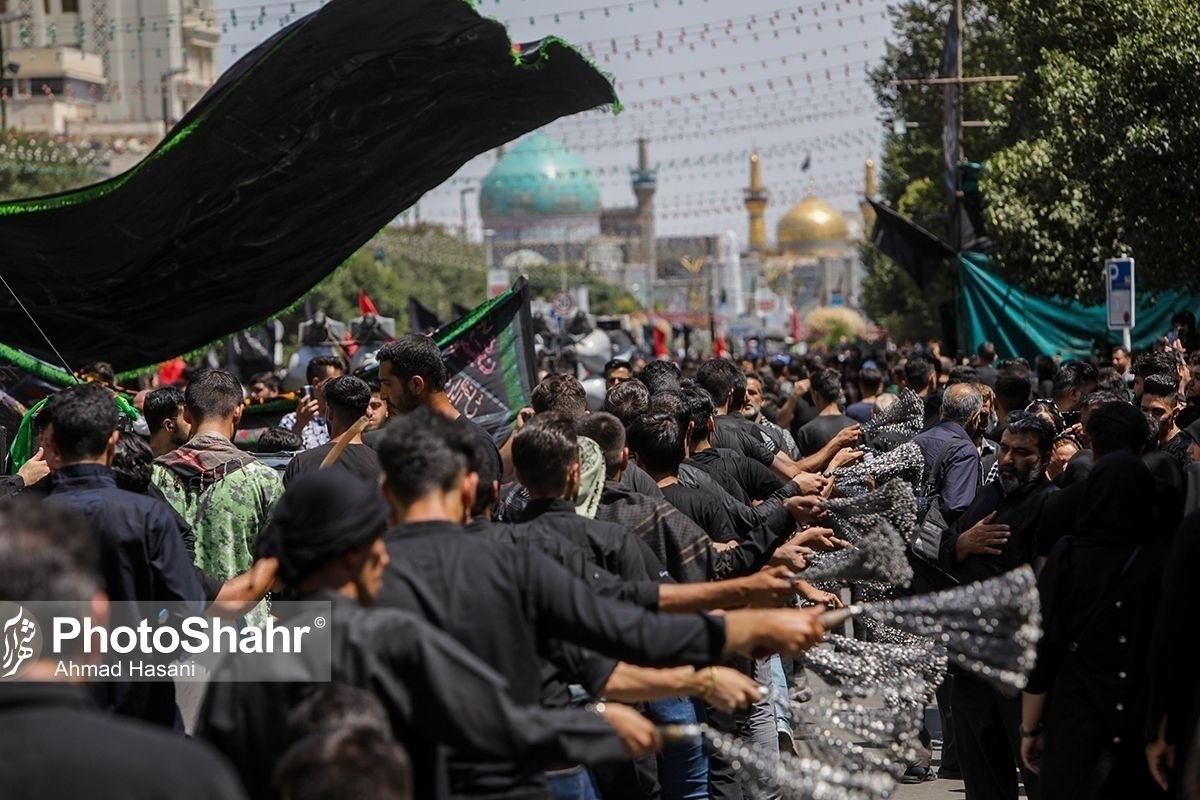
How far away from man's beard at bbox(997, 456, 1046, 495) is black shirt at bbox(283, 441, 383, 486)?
2.36m

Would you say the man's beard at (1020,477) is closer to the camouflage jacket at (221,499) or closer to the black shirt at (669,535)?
the black shirt at (669,535)

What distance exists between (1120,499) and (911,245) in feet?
68.5

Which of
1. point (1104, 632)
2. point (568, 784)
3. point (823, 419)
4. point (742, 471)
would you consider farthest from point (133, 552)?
point (823, 419)

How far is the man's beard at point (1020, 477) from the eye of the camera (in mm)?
7223

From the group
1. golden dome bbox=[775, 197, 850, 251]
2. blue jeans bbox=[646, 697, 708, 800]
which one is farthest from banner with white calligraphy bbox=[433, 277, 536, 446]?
golden dome bbox=[775, 197, 850, 251]

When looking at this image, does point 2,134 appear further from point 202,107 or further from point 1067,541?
point 1067,541

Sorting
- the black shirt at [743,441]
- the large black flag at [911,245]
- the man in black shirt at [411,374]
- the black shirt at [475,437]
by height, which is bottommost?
the black shirt at [743,441]

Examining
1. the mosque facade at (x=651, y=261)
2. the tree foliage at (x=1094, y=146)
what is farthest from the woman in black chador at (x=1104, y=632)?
the mosque facade at (x=651, y=261)

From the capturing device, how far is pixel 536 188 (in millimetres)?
143250

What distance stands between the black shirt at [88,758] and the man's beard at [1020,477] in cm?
486

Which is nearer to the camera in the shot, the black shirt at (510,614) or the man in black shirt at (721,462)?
the black shirt at (510,614)

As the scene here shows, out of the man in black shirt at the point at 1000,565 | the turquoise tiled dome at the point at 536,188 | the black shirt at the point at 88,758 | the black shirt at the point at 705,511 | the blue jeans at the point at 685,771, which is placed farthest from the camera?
the turquoise tiled dome at the point at 536,188

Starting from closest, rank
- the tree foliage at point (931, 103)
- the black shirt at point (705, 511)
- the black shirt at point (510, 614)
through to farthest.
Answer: the black shirt at point (510, 614) → the black shirt at point (705, 511) → the tree foliage at point (931, 103)

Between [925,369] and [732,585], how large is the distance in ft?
26.4
